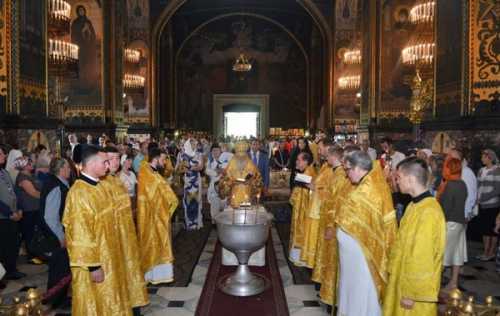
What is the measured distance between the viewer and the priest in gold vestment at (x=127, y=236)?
4148 mm

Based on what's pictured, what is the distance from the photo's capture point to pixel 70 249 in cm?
357

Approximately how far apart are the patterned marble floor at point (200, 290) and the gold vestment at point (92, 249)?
4.53ft

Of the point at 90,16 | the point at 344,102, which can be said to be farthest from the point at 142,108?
the point at 344,102

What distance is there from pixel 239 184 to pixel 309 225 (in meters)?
1.66

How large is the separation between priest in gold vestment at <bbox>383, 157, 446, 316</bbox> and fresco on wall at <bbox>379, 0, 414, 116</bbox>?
34.3ft

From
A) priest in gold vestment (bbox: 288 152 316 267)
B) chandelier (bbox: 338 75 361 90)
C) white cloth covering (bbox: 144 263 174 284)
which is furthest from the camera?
chandelier (bbox: 338 75 361 90)

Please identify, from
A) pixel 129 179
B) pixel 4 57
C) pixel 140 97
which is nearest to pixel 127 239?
pixel 129 179

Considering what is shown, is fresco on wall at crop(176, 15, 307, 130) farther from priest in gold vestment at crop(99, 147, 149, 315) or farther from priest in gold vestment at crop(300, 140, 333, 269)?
A: priest in gold vestment at crop(99, 147, 149, 315)

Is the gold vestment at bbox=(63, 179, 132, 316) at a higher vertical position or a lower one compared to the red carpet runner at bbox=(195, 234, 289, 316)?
higher

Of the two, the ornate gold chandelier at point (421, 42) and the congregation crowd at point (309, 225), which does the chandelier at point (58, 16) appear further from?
the ornate gold chandelier at point (421, 42)

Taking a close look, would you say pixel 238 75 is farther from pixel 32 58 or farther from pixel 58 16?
pixel 32 58

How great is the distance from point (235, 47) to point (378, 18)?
17.3m

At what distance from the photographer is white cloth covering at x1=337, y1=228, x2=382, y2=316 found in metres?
3.76

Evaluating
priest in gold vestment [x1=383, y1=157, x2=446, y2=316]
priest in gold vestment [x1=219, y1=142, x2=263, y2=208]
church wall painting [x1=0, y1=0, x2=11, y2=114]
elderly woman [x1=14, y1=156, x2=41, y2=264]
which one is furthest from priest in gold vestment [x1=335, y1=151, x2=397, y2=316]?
church wall painting [x1=0, y1=0, x2=11, y2=114]
